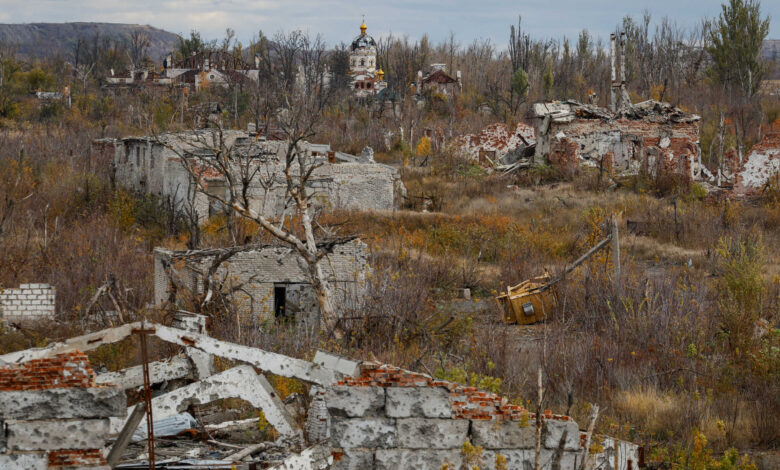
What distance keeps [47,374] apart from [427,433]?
2.18 metres

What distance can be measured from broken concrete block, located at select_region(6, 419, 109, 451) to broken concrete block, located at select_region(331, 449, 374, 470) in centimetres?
133

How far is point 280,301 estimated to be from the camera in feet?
40.3

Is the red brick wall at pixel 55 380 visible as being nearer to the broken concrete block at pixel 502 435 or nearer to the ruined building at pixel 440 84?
Result: the broken concrete block at pixel 502 435

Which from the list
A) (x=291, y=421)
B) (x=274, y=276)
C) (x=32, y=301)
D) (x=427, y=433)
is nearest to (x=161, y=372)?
(x=291, y=421)

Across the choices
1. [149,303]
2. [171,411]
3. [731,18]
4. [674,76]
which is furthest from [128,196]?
[674,76]

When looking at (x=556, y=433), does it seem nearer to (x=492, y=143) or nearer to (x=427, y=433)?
(x=427, y=433)

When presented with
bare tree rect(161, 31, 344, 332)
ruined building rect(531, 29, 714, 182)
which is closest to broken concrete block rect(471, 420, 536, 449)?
bare tree rect(161, 31, 344, 332)

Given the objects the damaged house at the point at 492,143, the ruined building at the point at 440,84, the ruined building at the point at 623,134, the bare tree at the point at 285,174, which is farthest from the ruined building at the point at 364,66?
the ruined building at the point at 623,134

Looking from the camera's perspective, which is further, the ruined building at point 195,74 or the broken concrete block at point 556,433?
the ruined building at point 195,74

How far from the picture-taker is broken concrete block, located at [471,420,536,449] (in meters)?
5.39

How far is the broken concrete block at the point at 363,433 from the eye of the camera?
17.4ft

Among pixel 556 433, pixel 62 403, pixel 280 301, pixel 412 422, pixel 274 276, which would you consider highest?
pixel 62 403

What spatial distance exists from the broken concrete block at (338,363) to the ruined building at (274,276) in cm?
558

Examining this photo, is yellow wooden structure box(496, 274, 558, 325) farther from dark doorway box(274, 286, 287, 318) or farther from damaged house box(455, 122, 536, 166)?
damaged house box(455, 122, 536, 166)
